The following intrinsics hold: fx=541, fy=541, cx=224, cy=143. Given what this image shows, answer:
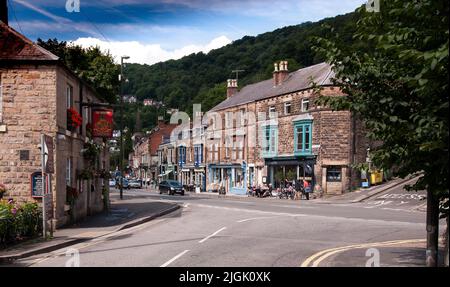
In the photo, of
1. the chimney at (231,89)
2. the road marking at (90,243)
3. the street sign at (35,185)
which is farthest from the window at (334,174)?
the street sign at (35,185)

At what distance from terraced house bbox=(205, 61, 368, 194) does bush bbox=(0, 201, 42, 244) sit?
76.8 ft

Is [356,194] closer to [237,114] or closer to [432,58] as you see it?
[237,114]

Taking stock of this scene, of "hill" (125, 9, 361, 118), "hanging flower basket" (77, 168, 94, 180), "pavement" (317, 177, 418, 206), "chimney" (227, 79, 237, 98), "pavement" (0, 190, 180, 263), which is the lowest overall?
"pavement" (317, 177, 418, 206)

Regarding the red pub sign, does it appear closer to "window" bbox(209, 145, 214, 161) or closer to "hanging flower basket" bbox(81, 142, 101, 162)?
"hanging flower basket" bbox(81, 142, 101, 162)

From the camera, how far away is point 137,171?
127 m

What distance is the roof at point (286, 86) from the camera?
47.7 metres

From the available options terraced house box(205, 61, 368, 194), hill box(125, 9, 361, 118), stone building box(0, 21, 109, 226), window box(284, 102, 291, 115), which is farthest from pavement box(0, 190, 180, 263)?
hill box(125, 9, 361, 118)

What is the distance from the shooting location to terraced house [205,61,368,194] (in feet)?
151

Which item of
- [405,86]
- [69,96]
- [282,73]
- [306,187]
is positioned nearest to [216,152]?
[282,73]

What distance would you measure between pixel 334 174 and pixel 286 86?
450 inches

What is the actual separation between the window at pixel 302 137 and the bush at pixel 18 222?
3306 centimetres

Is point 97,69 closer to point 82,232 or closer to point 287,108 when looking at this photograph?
point 82,232

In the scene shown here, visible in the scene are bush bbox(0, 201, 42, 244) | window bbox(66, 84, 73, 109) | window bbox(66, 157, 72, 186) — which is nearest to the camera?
bush bbox(0, 201, 42, 244)

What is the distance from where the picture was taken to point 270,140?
180 feet
